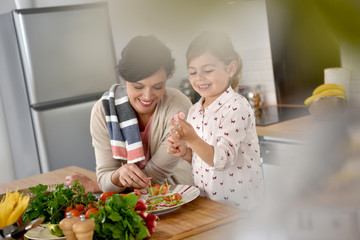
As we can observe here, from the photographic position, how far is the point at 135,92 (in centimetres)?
96

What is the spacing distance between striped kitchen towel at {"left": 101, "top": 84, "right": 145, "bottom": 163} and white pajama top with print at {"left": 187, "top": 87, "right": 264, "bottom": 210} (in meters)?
0.17

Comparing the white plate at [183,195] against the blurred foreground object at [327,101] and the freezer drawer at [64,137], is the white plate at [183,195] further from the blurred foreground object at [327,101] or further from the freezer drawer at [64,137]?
the freezer drawer at [64,137]

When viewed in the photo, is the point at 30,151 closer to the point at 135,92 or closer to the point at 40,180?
the point at 40,180

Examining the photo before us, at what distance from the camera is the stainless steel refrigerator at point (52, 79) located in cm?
185

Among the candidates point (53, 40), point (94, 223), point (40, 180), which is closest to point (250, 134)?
point (94, 223)

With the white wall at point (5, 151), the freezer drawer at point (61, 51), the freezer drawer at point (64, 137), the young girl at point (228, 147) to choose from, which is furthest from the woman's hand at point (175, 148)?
the white wall at point (5, 151)

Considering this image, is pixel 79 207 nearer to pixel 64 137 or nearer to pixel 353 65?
pixel 353 65

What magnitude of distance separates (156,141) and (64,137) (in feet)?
3.35

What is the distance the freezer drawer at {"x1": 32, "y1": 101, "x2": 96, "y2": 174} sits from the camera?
190cm

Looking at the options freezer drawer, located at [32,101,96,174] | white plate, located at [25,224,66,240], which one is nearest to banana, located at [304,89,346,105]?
white plate, located at [25,224,66,240]

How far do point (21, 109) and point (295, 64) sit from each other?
2.01m

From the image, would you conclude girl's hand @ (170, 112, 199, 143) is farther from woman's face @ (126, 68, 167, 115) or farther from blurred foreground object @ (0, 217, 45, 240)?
woman's face @ (126, 68, 167, 115)

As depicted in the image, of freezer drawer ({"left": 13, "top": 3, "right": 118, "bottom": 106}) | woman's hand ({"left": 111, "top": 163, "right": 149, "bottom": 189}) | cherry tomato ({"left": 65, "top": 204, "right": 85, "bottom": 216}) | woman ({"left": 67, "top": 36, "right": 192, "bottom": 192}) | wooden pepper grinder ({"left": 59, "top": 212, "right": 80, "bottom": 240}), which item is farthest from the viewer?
freezer drawer ({"left": 13, "top": 3, "right": 118, "bottom": 106})

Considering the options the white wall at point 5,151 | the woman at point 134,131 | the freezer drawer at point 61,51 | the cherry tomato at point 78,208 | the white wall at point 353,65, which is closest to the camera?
the white wall at point 353,65
